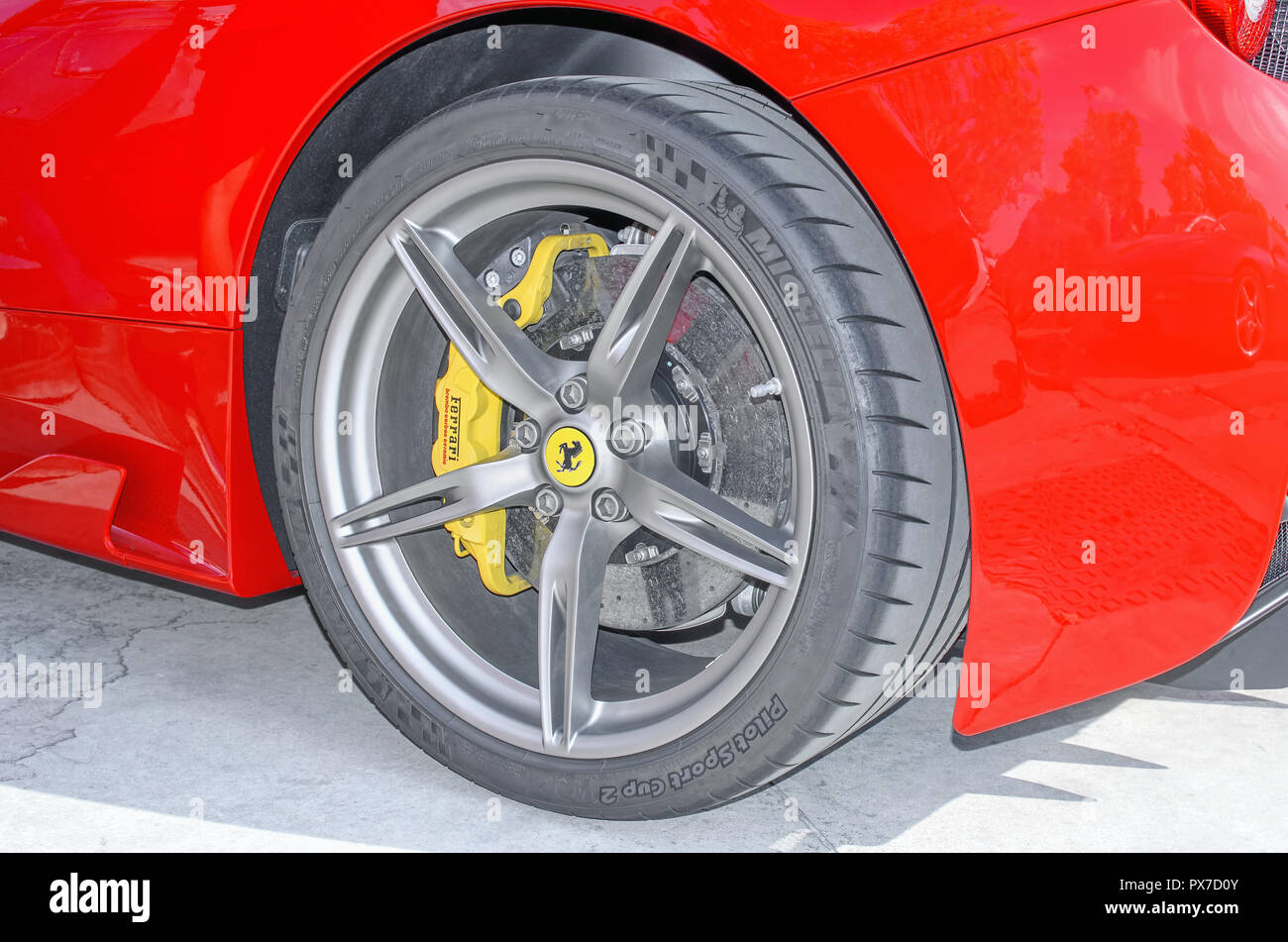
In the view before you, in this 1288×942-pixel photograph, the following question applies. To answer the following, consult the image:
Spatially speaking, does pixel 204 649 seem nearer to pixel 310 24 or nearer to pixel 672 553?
pixel 672 553

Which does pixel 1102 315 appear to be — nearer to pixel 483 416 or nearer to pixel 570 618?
pixel 570 618

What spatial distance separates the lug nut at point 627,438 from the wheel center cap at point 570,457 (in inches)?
1.5

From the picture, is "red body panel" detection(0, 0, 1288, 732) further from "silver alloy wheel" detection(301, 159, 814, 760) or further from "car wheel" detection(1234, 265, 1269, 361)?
"silver alloy wheel" detection(301, 159, 814, 760)

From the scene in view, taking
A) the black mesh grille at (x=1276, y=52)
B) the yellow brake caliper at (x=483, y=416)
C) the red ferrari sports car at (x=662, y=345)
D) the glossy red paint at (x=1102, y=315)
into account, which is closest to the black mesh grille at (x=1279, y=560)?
the red ferrari sports car at (x=662, y=345)

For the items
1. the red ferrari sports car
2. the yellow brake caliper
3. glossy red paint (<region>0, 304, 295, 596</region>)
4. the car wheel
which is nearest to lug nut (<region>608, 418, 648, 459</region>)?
the red ferrari sports car

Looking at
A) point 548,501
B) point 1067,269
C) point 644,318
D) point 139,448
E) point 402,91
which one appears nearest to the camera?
point 1067,269

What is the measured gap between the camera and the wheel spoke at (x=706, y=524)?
1724 mm

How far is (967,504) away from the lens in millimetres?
1660

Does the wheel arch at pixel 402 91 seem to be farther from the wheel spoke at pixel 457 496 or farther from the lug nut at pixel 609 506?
the lug nut at pixel 609 506

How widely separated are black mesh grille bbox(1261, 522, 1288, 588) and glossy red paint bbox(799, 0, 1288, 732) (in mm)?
265

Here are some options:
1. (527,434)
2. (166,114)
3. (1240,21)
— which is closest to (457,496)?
(527,434)

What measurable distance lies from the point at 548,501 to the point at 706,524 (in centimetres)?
26

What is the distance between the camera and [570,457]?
1.90 m

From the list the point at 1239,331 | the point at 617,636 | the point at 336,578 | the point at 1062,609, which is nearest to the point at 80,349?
the point at 336,578
